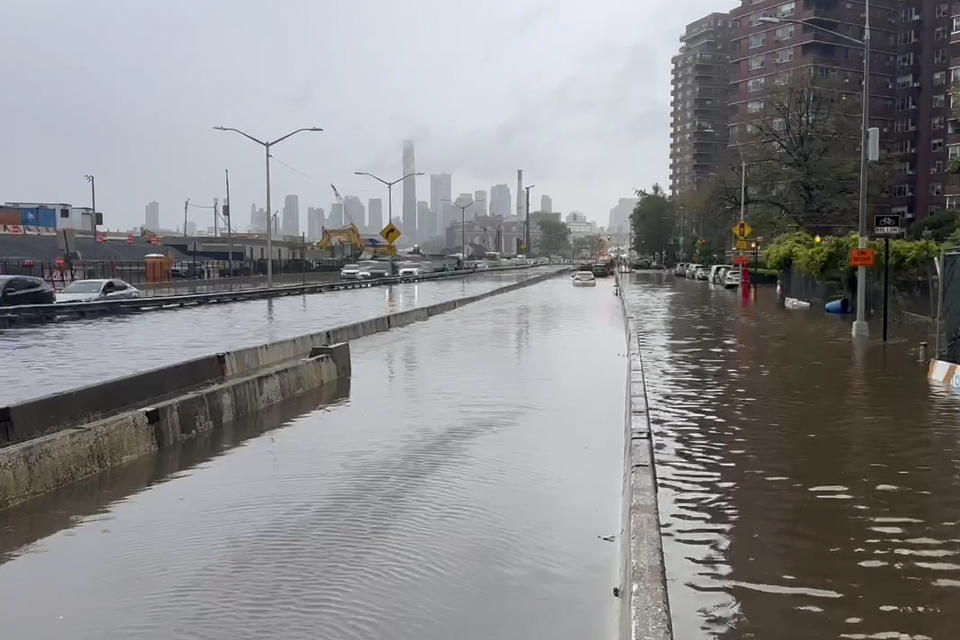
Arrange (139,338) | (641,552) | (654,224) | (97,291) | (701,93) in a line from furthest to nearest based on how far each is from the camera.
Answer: (701,93)
(654,224)
(97,291)
(139,338)
(641,552)

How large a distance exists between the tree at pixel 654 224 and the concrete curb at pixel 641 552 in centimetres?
13515

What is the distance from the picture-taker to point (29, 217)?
116438 millimetres

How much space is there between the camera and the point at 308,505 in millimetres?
8891

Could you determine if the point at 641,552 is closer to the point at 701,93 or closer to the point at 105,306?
the point at 105,306

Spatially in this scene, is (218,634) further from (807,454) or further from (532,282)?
(532,282)

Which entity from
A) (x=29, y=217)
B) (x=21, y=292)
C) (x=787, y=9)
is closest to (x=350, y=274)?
(x=21, y=292)

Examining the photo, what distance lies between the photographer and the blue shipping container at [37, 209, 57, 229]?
11769cm

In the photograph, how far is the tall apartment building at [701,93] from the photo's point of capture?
16550 cm

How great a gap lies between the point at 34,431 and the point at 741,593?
8476 millimetres

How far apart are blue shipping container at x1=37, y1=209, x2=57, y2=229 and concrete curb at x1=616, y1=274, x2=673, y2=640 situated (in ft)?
396

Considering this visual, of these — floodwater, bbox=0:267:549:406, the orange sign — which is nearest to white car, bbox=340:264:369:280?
floodwater, bbox=0:267:549:406

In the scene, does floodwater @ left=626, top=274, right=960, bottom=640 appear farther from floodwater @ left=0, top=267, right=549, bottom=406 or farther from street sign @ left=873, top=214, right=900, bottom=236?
floodwater @ left=0, top=267, right=549, bottom=406

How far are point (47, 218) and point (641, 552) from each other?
126 m

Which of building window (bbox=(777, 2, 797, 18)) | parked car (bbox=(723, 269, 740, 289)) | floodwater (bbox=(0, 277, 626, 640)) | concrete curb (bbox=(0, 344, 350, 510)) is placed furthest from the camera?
building window (bbox=(777, 2, 797, 18))
